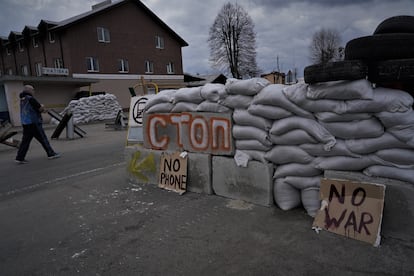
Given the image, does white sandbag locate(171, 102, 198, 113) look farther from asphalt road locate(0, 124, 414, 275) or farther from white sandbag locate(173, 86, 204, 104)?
asphalt road locate(0, 124, 414, 275)

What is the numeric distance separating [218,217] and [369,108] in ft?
5.90

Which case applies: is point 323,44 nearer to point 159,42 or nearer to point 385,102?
point 159,42

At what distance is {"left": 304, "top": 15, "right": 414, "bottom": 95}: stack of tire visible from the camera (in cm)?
246

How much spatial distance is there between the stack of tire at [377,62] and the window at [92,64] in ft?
87.2

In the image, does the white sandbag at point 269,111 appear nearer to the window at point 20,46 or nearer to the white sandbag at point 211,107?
the white sandbag at point 211,107

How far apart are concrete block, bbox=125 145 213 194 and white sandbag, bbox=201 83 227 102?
2.39ft

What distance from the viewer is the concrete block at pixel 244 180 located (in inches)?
131

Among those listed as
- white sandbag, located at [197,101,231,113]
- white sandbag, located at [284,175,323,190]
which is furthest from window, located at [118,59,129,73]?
white sandbag, located at [284,175,323,190]

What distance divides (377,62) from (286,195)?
5.12 feet

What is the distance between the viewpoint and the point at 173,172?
13.6 feet

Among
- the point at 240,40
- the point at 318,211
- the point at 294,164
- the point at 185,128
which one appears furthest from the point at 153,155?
the point at 240,40

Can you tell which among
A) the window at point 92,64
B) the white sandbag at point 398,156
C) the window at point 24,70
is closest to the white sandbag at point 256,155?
the white sandbag at point 398,156

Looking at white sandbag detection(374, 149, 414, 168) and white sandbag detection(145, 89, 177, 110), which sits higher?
white sandbag detection(145, 89, 177, 110)

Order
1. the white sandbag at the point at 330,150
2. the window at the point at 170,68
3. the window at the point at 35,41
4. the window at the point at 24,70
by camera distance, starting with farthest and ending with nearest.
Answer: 1. the window at the point at 170,68
2. the window at the point at 24,70
3. the window at the point at 35,41
4. the white sandbag at the point at 330,150
